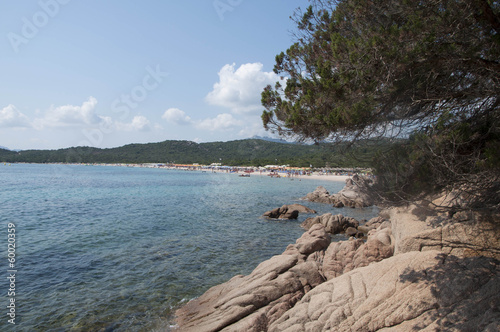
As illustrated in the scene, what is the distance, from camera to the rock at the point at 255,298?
7.83m

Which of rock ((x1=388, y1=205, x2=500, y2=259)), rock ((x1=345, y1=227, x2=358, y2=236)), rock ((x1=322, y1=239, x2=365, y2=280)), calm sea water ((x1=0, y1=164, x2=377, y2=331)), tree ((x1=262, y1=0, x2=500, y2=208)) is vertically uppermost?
tree ((x1=262, y1=0, x2=500, y2=208))

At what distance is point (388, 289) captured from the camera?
22.2 ft

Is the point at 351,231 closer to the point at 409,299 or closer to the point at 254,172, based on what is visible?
the point at 409,299

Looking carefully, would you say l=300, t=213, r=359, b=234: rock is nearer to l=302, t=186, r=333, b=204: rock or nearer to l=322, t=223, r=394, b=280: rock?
l=322, t=223, r=394, b=280: rock

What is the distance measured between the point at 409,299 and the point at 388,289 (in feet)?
1.61

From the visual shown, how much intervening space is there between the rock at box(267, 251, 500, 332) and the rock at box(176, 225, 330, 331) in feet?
1.69

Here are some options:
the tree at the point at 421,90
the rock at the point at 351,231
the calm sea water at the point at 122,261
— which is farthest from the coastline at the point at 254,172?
the tree at the point at 421,90

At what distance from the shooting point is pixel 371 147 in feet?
21.8

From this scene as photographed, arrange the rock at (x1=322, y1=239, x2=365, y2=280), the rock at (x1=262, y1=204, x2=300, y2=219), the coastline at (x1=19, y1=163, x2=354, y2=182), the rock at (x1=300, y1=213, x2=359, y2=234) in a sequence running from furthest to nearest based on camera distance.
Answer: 1. the coastline at (x1=19, y1=163, x2=354, y2=182)
2. the rock at (x1=262, y1=204, x2=300, y2=219)
3. the rock at (x1=300, y1=213, x2=359, y2=234)
4. the rock at (x1=322, y1=239, x2=365, y2=280)

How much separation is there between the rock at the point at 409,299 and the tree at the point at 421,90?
1690 millimetres

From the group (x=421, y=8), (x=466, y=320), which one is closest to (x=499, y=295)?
(x=466, y=320)

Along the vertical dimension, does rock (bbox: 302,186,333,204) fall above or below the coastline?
below

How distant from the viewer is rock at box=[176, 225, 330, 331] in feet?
25.7

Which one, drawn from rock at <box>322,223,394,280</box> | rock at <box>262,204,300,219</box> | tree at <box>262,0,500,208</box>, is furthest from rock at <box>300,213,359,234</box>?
tree at <box>262,0,500,208</box>
